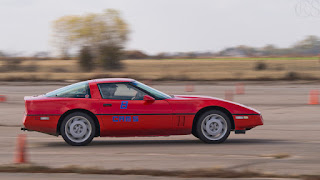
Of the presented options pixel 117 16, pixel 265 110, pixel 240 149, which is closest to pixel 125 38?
pixel 117 16

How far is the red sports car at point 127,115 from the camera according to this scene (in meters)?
9.80

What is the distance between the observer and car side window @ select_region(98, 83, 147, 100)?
9.98 metres

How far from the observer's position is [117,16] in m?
62.9

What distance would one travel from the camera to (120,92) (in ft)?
32.9

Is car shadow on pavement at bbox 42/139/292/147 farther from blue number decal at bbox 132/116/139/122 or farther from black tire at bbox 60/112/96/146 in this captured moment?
blue number decal at bbox 132/116/139/122

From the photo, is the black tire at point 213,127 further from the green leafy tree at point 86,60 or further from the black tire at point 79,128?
the green leafy tree at point 86,60

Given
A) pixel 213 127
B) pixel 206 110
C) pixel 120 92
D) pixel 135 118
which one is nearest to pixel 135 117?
pixel 135 118

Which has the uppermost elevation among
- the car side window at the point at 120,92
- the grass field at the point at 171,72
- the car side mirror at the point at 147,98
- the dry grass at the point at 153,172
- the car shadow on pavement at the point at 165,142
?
the grass field at the point at 171,72

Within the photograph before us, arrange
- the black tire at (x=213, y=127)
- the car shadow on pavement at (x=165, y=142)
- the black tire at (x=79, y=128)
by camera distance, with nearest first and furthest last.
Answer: the black tire at (x=79, y=128)
the black tire at (x=213, y=127)
the car shadow on pavement at (x=165, y=142)

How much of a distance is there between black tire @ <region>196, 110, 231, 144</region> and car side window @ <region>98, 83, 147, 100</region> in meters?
1.21

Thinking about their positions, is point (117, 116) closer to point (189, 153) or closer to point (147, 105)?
point (147, 105)

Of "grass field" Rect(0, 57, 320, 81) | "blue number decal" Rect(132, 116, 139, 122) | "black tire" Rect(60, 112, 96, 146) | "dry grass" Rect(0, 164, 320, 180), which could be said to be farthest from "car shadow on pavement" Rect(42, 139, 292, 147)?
"grass field" Rect(0, 57, 320, 81)

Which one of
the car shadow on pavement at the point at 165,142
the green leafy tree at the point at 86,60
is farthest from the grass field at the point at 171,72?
the car shadow on pavement at the point at 165,142

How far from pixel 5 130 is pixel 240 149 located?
617 cm
